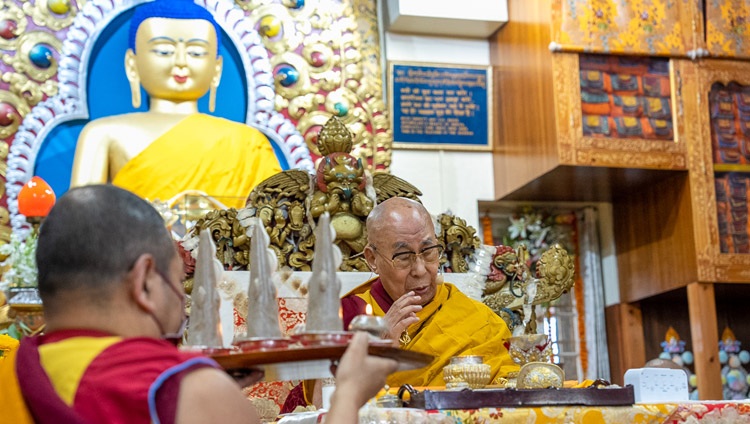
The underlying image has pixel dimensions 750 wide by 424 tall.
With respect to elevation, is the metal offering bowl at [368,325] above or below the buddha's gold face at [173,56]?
below

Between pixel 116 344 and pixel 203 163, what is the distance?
16.1 ft

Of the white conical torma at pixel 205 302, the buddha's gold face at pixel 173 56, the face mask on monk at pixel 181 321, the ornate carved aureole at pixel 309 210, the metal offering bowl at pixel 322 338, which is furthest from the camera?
the buddha's gold face at pixel 173 56

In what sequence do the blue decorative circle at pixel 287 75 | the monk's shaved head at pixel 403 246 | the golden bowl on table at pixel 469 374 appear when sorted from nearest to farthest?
the golden bowl on table at pixel 469 374 → the monk's shaved head at pixel 403 246 → the blue decorative circle at pixel 287 75

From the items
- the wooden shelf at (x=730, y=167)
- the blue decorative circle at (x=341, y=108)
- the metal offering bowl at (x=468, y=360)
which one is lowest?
the metal offering bowl at (x=468, y=360)

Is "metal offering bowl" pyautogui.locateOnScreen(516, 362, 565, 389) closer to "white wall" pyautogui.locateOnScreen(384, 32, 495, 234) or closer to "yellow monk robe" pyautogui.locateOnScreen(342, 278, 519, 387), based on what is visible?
"yellow monk robe" pyautogui.locateOnScreen(342, 278, 519, 387)

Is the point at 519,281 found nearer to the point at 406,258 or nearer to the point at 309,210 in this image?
the point at 406,258

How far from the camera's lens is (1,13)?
6.39m

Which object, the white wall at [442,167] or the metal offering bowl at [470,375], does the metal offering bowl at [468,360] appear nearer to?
the metal offering bowl at [470,375]

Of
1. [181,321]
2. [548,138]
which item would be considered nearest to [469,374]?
[181,321]

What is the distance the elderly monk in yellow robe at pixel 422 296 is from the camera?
308 cm

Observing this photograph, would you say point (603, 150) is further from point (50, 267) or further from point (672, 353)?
point (50, 267)

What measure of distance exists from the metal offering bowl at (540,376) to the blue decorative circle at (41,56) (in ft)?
16.0


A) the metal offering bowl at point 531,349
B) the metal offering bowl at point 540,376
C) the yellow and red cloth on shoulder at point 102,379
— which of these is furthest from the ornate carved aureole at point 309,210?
the yellow and red cloth on shoulder at point 102,379

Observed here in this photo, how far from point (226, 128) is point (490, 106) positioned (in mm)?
1992
